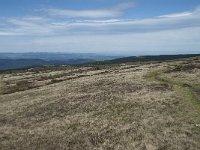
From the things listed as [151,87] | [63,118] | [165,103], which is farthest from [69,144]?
[151,87]

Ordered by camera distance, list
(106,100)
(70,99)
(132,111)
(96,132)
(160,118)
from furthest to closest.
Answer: (70,99) → (106,100) → (132,111) → (160,118) → (96,132)

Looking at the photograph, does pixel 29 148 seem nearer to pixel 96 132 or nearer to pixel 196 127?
pixel 96 132

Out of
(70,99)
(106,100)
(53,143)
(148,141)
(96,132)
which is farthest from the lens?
(70,99)

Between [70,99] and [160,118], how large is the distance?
19.4 metres

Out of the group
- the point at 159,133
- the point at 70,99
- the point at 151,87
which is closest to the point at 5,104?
the point at 70,99

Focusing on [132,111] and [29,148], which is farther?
[132,111]

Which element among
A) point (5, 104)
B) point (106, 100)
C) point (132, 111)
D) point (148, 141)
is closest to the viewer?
point (148, 141)

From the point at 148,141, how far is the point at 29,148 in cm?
1081

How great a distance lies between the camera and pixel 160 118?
35.4m

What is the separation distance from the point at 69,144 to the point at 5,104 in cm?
2752

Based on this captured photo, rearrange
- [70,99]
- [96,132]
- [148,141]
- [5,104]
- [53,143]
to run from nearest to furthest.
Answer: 1. [148,141]
2. [53,143]
3. [96,132]
4. [70,99]
5. [5,104]

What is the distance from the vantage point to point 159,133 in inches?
1211

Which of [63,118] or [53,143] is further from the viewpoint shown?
[63,118]

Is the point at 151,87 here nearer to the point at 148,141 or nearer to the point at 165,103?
the point at 165,103
